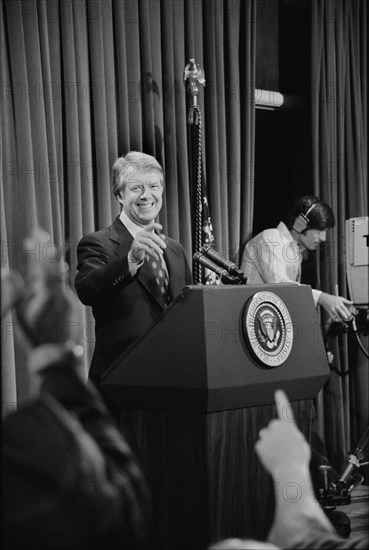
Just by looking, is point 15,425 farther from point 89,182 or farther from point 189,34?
point 189,34

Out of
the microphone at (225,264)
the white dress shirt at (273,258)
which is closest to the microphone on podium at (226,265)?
the microphone at (225,264)

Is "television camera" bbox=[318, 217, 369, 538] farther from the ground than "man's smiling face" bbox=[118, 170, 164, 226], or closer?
closer

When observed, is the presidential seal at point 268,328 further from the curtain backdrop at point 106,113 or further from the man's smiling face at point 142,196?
the curtain backdrop at point 106,113

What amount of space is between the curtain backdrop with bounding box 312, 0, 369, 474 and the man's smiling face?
1752 millimetres

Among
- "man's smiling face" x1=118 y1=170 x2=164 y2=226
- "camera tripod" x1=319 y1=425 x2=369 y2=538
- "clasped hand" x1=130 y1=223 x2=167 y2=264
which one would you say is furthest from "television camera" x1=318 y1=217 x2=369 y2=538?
"clasped hand" x1=130 y1=223 x2=167 y2=264

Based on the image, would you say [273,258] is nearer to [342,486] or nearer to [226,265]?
[342,486]

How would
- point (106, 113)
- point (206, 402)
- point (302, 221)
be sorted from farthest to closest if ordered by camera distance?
1. point (302, 221)
2. point (106, 113)
3. point (206, 402)

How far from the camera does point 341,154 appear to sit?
3996 millimetres

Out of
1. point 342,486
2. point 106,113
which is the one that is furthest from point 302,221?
point 342,486

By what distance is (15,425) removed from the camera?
3.40ft

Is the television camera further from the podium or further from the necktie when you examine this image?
the podium

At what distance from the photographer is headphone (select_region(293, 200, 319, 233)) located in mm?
3566

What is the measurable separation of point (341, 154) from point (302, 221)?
583mm

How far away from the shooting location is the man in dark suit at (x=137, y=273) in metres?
2.23
